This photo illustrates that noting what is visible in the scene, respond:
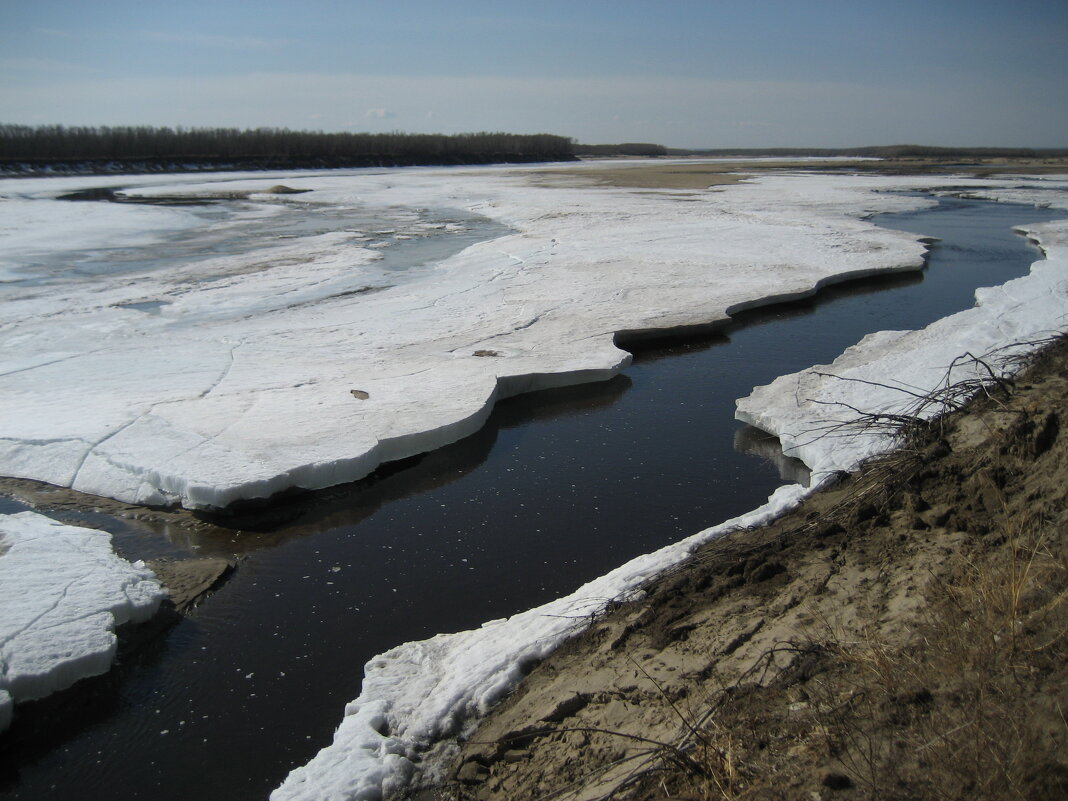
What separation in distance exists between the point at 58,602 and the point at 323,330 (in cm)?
505

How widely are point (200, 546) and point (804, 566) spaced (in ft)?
11.1

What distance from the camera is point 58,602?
12.5 feet

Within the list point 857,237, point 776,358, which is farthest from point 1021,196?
point 776,358

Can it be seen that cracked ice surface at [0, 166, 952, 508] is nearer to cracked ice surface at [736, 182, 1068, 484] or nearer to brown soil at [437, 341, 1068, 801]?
cracked ice surface at [736, 182, 1068, 484]

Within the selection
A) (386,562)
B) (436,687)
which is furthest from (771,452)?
(436,687)

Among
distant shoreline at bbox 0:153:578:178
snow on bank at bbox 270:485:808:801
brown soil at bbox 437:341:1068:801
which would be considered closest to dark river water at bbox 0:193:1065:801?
snow on bank at bbox 270:485:808:801

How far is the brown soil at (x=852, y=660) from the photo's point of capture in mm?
2064

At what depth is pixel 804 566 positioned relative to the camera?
11.0 ft

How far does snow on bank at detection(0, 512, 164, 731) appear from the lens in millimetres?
3416

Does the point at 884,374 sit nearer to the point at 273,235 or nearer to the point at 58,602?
the point at 58,602

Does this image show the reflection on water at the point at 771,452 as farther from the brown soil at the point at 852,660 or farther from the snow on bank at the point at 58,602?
the snow on bank at the point at 58,602

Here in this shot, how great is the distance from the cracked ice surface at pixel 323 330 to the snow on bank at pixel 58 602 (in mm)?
733

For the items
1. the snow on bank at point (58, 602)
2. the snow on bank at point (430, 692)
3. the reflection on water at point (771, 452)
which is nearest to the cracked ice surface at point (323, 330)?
the snow on bank at point (58, 602)

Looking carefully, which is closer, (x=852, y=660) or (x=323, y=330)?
(x=852, y=660)
